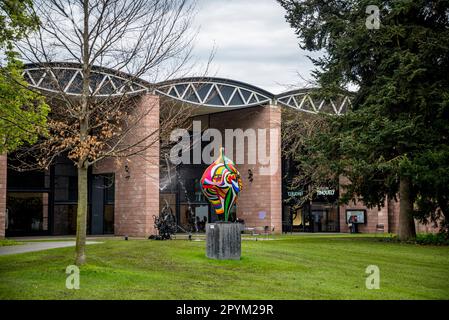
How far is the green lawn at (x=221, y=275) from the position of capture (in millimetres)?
11367

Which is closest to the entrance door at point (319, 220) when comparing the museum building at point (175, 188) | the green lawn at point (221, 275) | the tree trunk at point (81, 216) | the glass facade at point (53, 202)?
the museum building at point (175, 188)

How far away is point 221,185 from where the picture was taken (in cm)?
1666

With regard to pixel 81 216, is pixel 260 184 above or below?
above

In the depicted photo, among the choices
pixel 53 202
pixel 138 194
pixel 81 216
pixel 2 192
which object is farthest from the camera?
pixel 53 202

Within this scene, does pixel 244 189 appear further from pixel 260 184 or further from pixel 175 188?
pixel 175 188

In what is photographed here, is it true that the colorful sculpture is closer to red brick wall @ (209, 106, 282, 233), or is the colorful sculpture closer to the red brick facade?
the red brick facade

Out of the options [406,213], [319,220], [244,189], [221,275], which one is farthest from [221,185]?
[319,220]

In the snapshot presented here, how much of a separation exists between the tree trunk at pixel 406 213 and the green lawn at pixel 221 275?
21.6 feet

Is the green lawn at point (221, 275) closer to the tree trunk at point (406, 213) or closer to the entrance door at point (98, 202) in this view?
the tree trunk at point (406, 213)

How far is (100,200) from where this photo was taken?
4134 centimetres

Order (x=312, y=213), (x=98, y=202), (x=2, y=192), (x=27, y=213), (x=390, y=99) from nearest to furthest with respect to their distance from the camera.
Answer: (x=390, y=99) < (x=2, y=192) < (x=27, y=213) < (x=98, y=202) < (x=312, y=213)

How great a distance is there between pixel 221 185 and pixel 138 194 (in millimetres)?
19072
